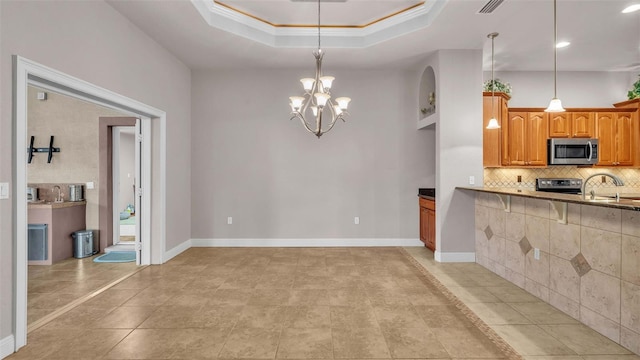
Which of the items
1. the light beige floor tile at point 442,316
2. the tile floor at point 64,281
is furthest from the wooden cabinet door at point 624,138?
the tile floor at point 64,281

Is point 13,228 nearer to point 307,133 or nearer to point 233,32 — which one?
point 233,32

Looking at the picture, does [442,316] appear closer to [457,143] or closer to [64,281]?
[457,143]

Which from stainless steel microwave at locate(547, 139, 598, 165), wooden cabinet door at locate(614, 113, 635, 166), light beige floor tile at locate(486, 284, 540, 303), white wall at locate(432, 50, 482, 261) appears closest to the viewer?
light beige floor tile at locate(486, 284, 540, 303)

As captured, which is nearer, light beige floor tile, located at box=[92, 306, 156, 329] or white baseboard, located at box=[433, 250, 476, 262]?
light beige floor tile, located at box=[92, 306, 156, 329]

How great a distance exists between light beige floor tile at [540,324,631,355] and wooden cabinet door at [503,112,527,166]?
3.35 metres

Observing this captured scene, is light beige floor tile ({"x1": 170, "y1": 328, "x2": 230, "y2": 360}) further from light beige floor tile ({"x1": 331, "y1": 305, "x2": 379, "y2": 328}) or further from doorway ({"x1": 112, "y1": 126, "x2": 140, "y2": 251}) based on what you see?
doorway ({"x1": 112, "y1": 126, "x2": 140, "y2": 251})

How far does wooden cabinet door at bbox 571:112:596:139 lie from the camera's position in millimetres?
5457

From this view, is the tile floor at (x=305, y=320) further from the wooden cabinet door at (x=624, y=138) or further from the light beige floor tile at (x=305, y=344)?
the wooden cabinet door at (x=624, y=138)

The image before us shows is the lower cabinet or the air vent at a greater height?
the air vent

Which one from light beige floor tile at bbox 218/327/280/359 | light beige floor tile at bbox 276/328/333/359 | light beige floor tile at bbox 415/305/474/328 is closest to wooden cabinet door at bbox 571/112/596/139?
light beige floor tile at bbox 415/305/474/328

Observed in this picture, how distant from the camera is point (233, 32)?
13.4 feet

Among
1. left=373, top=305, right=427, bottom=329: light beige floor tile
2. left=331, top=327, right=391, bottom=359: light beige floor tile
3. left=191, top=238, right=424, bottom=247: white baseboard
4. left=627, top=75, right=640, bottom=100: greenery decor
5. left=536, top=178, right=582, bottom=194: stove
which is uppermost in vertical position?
left=627, top=75, right=640, bottom=100: greenery decor

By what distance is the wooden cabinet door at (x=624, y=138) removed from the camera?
5422 mm

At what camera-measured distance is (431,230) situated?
502cm
